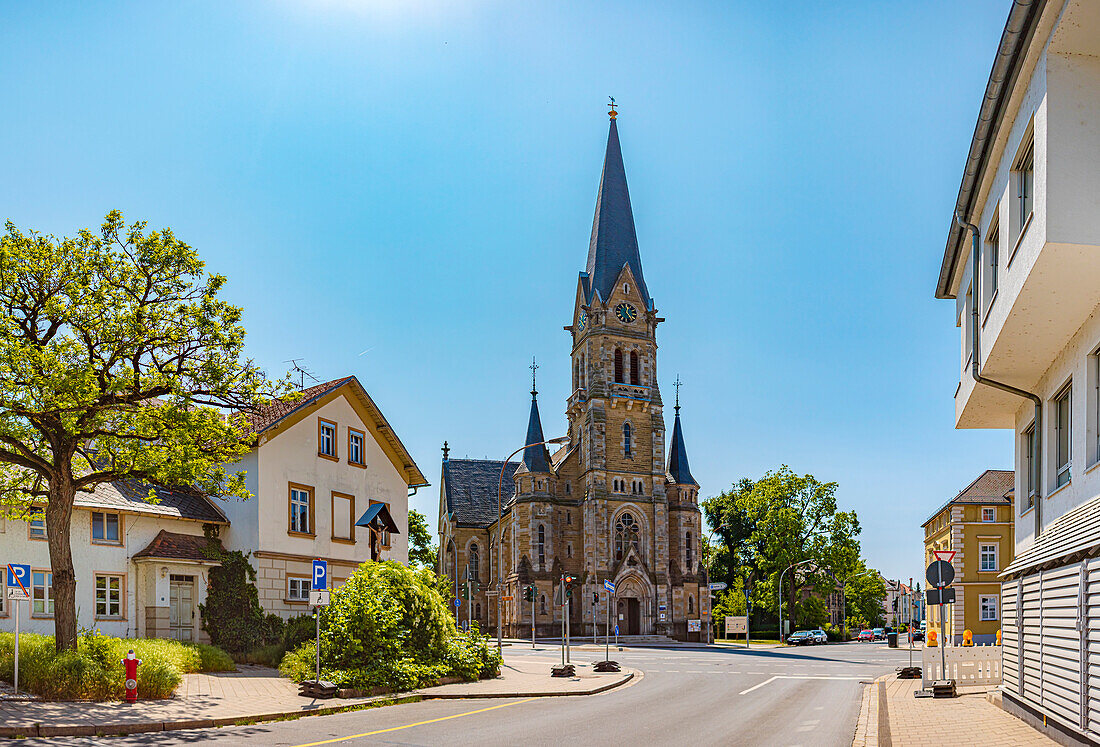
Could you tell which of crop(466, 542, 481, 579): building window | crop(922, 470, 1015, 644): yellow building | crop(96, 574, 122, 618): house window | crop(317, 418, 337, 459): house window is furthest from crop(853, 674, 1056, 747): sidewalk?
crop(466, 542, 481, 579): building window

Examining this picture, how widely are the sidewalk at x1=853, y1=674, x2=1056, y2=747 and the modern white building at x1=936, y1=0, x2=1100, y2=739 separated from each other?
475 millimetres

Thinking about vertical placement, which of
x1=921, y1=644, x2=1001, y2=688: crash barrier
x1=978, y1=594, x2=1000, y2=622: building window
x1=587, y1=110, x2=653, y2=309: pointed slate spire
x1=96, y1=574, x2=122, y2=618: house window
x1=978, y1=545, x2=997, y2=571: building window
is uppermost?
x1=587, y1=110, x2=653, y2=309: pointed slate spire

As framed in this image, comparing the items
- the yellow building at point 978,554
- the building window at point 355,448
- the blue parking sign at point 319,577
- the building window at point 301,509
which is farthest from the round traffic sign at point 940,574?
the yellow building at point 978,554

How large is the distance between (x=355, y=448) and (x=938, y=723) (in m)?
21.7

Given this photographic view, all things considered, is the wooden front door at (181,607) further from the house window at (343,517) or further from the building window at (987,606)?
the building window at (987,606)

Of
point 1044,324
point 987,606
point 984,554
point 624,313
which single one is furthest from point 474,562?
point 1044,324

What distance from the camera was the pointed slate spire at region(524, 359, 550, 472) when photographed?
75.8 meters

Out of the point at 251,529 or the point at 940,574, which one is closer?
the point at 940,574

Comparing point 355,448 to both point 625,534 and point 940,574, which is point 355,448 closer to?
point 940,574

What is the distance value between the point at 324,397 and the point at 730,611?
5773cm

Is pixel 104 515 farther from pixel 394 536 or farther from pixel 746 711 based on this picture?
pixel 746 711

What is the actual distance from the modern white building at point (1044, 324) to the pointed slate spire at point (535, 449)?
5710 cm

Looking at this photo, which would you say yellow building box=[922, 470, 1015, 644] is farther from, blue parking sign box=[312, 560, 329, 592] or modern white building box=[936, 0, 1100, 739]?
blue parking sign box=[312, 560, 329, 592]

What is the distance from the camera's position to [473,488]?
93875mm
